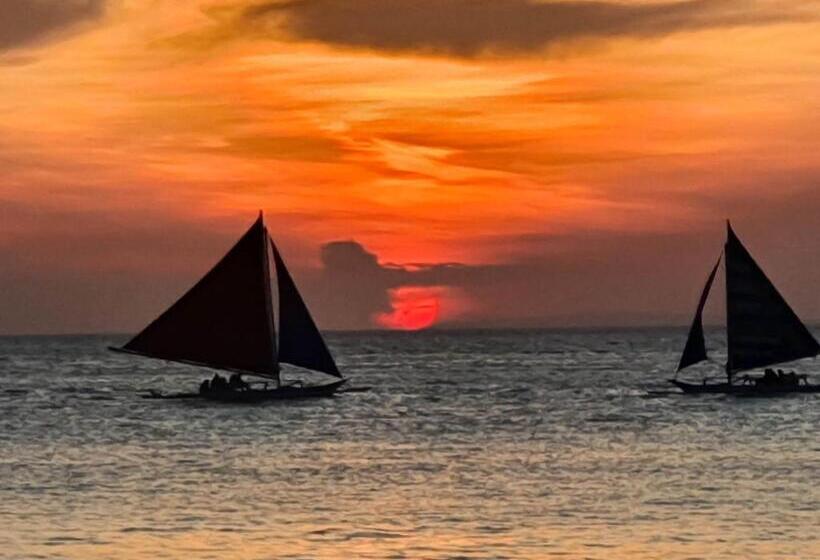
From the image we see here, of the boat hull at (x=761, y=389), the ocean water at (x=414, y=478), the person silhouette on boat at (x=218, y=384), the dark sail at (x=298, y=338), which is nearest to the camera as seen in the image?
the ocean water at (x=414, y=478)

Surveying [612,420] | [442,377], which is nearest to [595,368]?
[442,377]

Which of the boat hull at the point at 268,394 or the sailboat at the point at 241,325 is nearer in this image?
the sailboat at the point at 241,325

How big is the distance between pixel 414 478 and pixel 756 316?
113ft

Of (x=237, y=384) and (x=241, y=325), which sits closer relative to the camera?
(x=241, y=325)

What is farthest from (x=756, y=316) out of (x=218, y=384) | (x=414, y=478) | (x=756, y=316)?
(x=414, y=478)

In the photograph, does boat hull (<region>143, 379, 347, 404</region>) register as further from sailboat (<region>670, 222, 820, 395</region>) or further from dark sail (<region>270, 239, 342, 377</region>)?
sailboat (<region>670, 222, 820, 395</region>)

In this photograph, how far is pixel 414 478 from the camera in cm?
4062

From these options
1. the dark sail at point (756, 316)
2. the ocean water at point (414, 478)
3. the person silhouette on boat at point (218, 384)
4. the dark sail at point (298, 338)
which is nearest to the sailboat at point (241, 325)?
the dark sail at point (298, 338)

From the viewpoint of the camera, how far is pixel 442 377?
11462 cm

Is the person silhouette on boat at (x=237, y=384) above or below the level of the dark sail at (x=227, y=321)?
below

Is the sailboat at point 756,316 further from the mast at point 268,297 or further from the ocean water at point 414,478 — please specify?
the mast at point 268,297

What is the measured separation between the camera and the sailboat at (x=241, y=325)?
68.5m

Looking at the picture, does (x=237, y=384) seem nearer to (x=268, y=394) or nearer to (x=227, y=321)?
(x=268, y=394)

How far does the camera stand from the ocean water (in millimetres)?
29672
